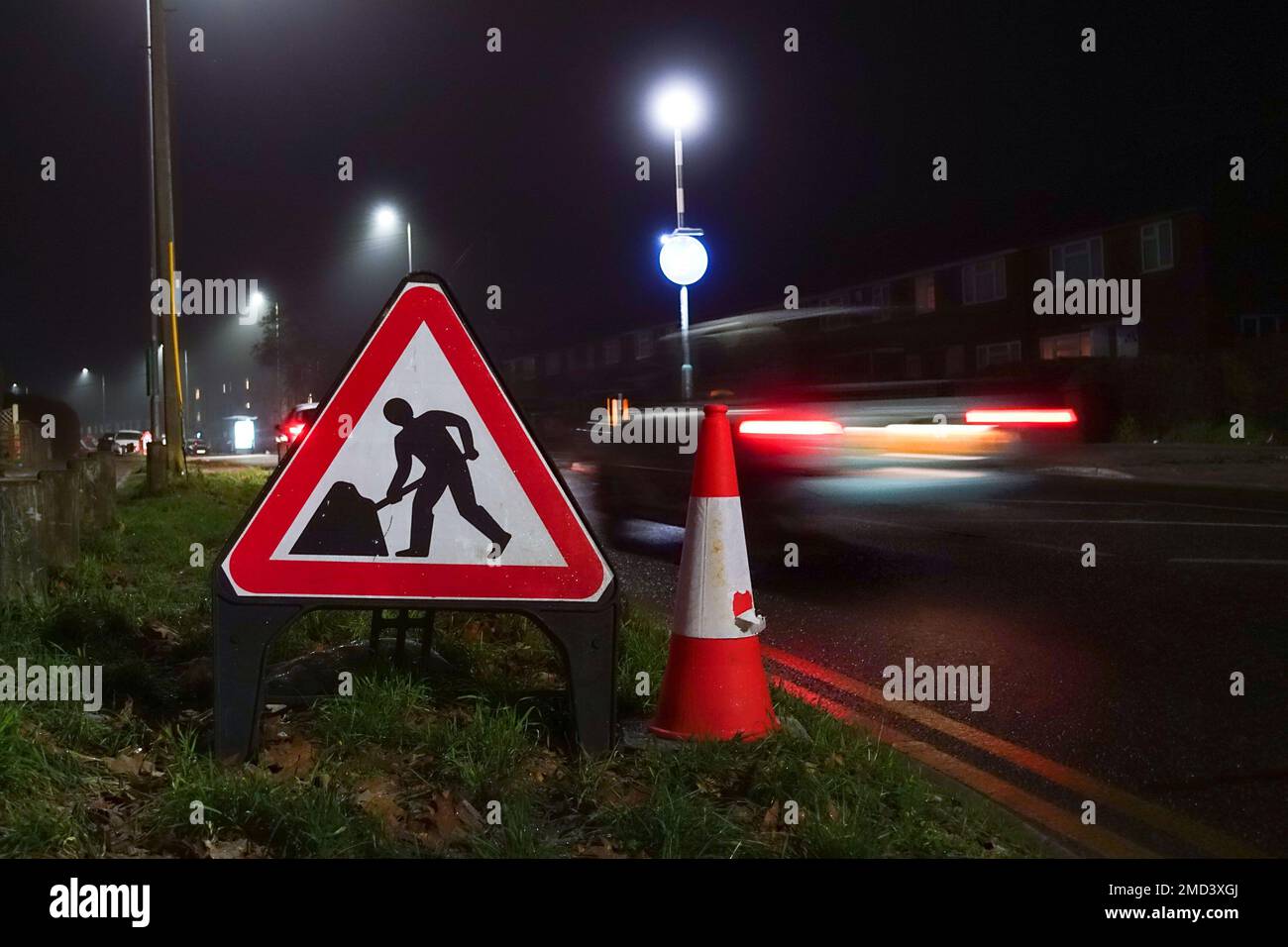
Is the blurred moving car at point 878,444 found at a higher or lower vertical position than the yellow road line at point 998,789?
higher

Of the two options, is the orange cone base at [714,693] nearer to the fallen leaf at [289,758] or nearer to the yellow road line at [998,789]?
the yellow road line at [998,789]

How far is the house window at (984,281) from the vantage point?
3947cm

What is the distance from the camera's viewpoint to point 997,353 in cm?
4019

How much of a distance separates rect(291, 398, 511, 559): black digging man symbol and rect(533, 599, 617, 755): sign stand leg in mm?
309

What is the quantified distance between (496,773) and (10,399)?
58.8 metres

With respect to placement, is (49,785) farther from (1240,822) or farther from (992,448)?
(992,448)

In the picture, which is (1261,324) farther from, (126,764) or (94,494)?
(126,764)

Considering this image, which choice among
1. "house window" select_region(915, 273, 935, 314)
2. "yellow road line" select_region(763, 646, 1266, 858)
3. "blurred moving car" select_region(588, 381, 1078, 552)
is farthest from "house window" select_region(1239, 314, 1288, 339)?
"yellow road line" select_region(763, 646, 1266, 858)

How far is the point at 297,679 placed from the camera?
4.50 meters

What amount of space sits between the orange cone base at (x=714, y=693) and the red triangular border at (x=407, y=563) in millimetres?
586

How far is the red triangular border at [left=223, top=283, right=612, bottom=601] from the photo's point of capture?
3691mm

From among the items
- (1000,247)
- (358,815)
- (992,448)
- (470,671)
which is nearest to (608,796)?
(358,815)

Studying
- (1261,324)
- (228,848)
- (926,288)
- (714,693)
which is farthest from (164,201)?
(1261,324)

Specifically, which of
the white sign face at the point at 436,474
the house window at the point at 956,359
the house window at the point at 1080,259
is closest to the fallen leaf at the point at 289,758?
the white sign face at the point at 436,474
